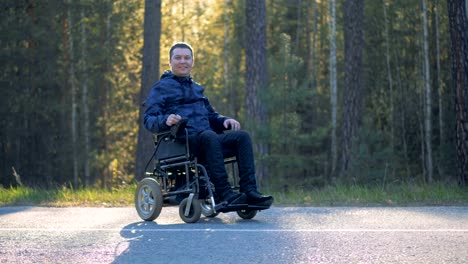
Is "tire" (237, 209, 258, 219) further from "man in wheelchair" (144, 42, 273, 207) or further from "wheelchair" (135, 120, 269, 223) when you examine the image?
"man in wheelchair" (144, 42, 273, 207)

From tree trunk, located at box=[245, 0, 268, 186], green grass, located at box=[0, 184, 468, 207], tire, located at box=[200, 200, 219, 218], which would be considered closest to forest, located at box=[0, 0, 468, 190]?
tree trunk, located at box=[245, 0, 268, 186]

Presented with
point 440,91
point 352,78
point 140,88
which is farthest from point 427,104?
point 140,88

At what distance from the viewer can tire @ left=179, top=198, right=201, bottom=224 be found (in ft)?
24.5

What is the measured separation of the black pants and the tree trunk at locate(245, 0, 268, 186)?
32.3 feet

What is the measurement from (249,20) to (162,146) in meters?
10.1

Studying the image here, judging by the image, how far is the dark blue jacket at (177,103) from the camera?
789cm

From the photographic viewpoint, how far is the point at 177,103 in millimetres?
8016

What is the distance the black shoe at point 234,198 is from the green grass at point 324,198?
2121 mm

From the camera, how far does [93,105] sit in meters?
32.1

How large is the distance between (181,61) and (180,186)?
1132 millimetres

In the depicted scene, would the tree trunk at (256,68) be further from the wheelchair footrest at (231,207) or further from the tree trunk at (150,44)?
the wheelchair footrest at (231,207)

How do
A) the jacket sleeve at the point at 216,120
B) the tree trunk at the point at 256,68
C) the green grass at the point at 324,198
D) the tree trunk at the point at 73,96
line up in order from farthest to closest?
the tree trunk at the point at 73,96 → the tree trunk at the point at 256,68 → the green grass at the point at 324,198 → the jacket sleeve at the point at 216,120

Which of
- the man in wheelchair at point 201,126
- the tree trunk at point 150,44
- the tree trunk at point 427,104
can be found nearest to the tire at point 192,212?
the man in wheelchair at point 201,126

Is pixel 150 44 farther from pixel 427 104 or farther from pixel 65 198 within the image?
pixel 427 104
